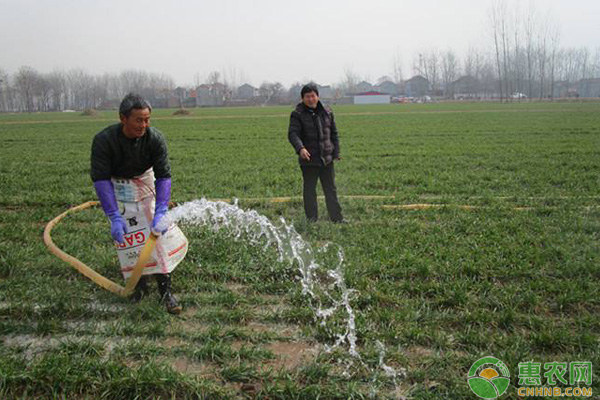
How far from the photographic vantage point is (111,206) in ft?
12.1

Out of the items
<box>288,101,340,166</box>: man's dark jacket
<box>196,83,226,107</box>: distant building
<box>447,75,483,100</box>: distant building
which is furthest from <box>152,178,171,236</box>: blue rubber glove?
<box>447,75,483,100</box>: distant building

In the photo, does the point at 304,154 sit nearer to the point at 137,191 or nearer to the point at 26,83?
the point at 137,191

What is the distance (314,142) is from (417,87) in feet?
472

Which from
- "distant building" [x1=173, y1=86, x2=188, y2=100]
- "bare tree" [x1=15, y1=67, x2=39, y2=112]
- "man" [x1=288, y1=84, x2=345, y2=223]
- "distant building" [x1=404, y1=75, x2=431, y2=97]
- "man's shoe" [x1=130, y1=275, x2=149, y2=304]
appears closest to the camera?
"man's shoe" [x1=130, y1=275, x2=149, y2=304]

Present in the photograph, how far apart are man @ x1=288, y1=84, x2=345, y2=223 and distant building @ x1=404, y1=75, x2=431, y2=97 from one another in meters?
128

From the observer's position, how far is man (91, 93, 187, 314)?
3.66m

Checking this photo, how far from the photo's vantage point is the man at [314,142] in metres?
6.05

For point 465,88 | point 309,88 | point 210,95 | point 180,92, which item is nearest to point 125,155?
point 309,88

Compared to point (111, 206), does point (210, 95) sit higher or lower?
higher

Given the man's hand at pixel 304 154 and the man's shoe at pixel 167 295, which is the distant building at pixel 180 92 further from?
the man's shoe at pixel 167 295

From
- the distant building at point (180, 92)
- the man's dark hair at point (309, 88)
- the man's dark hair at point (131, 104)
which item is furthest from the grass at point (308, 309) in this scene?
the distant building at point (180, 92)

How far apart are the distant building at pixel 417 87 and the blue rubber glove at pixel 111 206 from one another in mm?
131066

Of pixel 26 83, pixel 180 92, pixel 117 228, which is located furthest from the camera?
pixel 180 92

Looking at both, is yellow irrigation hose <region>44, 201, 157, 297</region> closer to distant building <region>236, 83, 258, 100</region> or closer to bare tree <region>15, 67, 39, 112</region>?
bare tree <region>15, 67, 39, 112</region>
